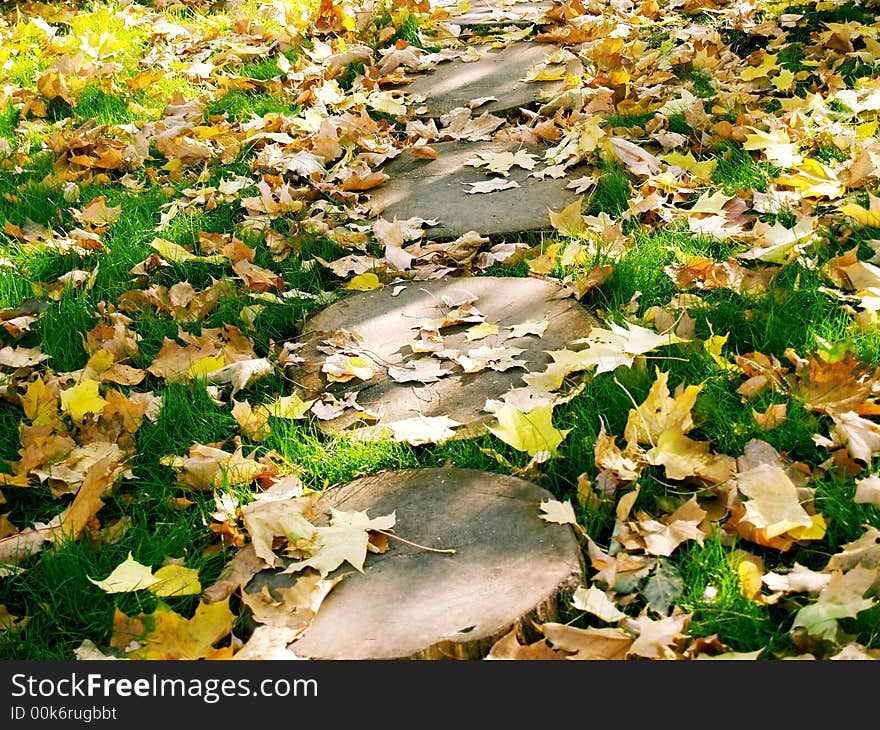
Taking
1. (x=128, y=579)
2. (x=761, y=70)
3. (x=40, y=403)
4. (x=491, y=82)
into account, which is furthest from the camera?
(x=491, y=82)

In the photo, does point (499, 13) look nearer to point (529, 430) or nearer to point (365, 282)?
point (365, 282)

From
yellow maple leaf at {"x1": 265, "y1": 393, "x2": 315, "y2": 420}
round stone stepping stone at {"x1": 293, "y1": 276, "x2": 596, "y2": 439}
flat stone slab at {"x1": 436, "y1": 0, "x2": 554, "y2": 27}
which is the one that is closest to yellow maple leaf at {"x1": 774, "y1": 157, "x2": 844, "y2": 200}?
round stone stepping stone at {"x1": 293, "y1": 276, "x2": 596, "y2": 439}

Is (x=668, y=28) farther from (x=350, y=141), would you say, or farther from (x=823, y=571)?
(x=823, y=571)

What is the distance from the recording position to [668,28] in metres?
4.45

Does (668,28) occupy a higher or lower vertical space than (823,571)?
higher

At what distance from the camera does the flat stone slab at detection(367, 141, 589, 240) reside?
3041 millimetres

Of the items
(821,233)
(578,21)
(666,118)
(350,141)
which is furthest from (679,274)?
(578,21)

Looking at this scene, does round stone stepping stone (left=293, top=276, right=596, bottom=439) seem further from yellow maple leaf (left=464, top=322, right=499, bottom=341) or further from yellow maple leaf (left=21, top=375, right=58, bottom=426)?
yellow maple leaf (left=21, top=375, right=58, bottom=426)

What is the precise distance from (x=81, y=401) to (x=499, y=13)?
3762mm

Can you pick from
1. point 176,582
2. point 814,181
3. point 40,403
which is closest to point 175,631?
point 176,582

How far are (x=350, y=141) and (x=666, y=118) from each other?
129 cm

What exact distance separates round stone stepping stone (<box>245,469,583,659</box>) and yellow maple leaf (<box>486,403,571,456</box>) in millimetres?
104

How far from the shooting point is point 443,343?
2434 millimetres

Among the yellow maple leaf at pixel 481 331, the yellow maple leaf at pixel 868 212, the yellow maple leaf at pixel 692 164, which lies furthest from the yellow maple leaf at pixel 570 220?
the yellow maple leaf at pixel 868 212
